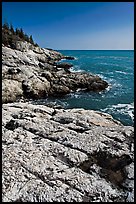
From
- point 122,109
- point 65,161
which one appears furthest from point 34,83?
point 65,161

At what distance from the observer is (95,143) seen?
1141 centimetres

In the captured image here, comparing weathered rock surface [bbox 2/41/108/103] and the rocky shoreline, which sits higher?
weathered rock surface [bbox 2/41/108/103]

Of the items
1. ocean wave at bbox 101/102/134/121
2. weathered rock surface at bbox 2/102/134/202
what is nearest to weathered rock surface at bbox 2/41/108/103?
ocean wave at bbox 101/102/134/121

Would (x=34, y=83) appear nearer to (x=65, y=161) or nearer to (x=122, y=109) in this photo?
(x=122, y=109)

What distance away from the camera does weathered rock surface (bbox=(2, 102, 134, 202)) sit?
8633mm

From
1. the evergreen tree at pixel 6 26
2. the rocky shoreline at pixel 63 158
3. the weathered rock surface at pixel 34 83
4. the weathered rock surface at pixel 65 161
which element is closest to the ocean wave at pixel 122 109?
the weathered rock surface at pixel 34 83

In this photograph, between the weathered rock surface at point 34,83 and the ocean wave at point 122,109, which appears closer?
the ocean wave at point 122,109

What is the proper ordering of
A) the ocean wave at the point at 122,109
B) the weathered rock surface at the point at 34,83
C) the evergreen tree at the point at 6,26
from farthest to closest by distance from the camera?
the evergreen tree at the point at 6,26, the weathered rock surface at the point at 34,83, the ocean wave at the point at 122,109

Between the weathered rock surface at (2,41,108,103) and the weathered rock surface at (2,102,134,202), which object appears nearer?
the weathered rock surface at (2,102,134,202)

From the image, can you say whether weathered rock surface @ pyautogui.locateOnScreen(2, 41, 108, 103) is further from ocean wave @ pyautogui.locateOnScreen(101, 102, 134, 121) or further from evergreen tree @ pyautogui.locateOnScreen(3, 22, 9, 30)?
evergreen tree @ pyautogui.locateOnScreen(3, 22, 9, 30)

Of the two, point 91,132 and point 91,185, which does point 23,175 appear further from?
point 91,132

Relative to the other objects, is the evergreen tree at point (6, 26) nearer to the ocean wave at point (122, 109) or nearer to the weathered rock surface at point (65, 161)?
the ocean wave at point (122, 109)

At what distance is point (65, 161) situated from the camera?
10.2 meters

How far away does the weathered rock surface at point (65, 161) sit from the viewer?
28.3 ft
